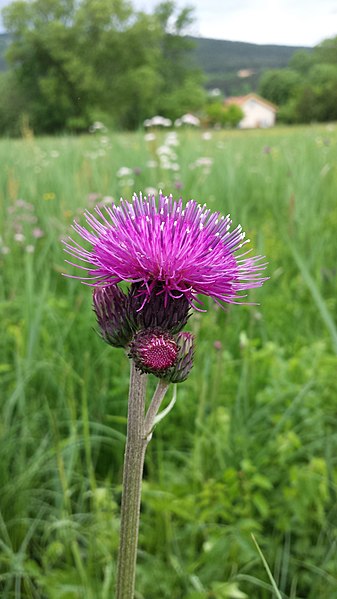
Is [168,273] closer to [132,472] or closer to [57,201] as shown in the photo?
[132,472]

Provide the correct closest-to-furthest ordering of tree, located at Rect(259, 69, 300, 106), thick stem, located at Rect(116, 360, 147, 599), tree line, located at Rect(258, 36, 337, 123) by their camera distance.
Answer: thick stem, located at Rect(116, 360, 147, 599), tree line, located at Rect(258, 36, 337, 123), tree, located at Rect(259, 69, 300, 106)

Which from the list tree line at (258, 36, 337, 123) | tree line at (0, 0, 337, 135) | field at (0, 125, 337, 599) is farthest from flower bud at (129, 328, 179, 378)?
tree line at (0, 0, 337, 135)

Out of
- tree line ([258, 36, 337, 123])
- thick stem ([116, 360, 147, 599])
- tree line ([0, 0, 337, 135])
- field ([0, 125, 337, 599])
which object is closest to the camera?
thick stem ([116, 360, 147, 599])

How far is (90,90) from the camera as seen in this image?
35.6 meters

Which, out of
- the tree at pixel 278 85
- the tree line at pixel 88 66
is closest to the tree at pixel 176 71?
the tree line at pixel 88 66

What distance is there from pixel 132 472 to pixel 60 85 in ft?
133

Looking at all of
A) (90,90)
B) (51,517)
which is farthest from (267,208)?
(90,90)

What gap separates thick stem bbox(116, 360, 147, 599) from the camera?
2.25ft

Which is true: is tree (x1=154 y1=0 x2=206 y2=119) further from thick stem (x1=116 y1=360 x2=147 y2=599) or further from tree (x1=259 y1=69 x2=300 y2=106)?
thick stem (x1=116 y1=360 x2=147 y2=599)

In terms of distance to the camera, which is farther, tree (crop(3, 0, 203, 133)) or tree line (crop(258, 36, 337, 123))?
tree (crop(3, 0, 203, 133))

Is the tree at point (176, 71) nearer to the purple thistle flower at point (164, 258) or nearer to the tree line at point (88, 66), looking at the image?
the tree line at point (88, 66)

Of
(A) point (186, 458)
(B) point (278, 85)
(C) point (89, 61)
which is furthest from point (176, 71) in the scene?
(A) point (186, 458)

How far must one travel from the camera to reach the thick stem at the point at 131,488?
69 centimetres

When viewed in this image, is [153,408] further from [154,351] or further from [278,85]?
[278,85]
